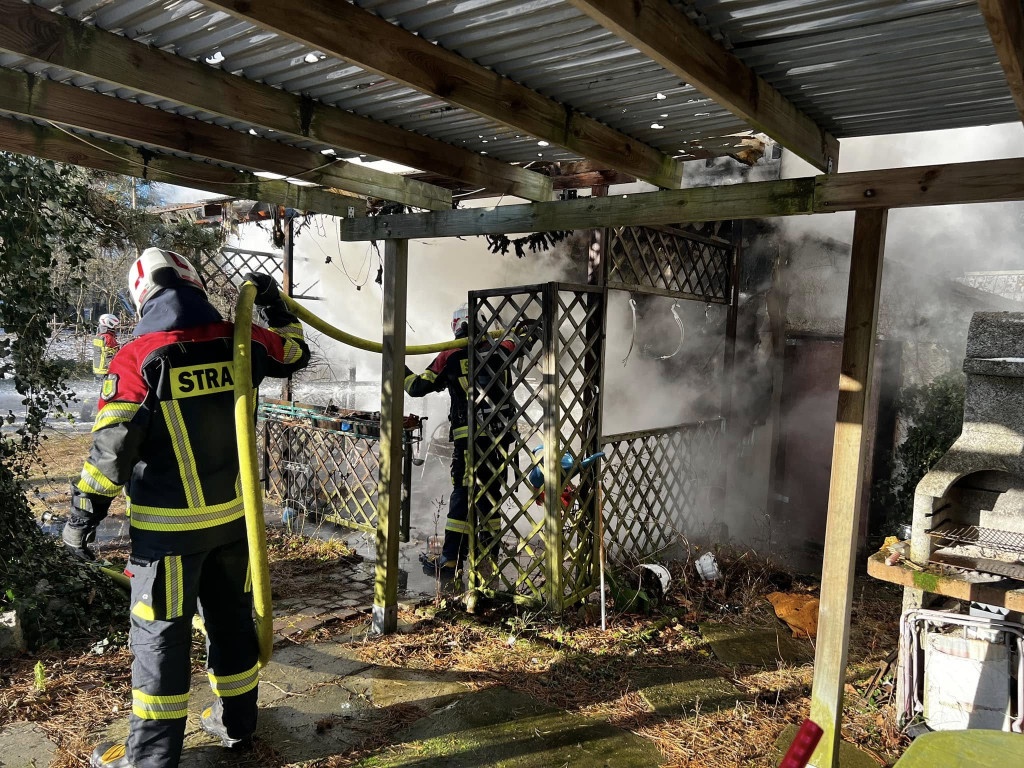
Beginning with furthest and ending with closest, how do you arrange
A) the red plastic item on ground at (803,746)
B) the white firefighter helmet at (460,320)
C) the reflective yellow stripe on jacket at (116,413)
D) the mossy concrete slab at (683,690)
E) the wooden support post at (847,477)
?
the white firefighter helmet at (460,320) < the mossy concrete slab at (683,690) < the wooden support post at (847,477) < the reflective yellow stripe on jacket at (116,413) < the red plastic item on ground at (803,746)

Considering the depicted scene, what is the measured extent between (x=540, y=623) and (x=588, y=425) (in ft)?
5.36

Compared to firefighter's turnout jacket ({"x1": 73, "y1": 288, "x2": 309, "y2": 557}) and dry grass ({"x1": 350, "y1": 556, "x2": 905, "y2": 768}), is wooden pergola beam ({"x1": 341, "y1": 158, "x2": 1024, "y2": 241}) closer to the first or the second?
firefighter's turnout jacket ({"x1": 73, "y1": 288, "x2": 309, "y2": 557})

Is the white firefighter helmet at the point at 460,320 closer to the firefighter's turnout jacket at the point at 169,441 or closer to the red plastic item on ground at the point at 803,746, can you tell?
the firefighter's turnout jacket at the point at 169,441

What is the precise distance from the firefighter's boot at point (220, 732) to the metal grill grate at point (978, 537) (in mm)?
4116

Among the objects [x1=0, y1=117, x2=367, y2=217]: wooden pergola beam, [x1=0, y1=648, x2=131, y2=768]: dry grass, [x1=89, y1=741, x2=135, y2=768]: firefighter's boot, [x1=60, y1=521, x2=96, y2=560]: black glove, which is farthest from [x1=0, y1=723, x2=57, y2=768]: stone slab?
[x1=0, y1=117, x2=367, y2=217]: wooden pergola beam

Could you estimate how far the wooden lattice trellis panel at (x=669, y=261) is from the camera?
589 centimetres

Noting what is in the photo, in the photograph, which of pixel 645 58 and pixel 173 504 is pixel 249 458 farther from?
pixel 645 58

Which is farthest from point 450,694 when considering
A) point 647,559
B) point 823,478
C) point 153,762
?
point 823,478

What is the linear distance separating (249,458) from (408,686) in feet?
6.67

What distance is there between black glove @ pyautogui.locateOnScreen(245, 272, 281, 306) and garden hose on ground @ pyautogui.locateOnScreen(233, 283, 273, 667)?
1.32 ft

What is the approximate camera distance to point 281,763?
3.41 metres

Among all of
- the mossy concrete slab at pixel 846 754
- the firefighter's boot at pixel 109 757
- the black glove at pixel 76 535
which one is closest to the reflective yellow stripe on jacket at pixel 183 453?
the black glove at pixel 76 535

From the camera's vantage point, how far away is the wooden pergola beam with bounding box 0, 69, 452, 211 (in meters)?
3.11

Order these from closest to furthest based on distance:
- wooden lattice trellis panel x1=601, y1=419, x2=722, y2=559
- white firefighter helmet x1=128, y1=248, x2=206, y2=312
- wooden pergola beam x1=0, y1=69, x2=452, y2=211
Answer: wooden pergola beam x1=0, y1=69, x2=452, y2=211
white firefighter helmet x1=128, y1=248, x2=206, y2=312
wooden lattice trellis panel x1=601, y1=419, x2=722, y2=559
